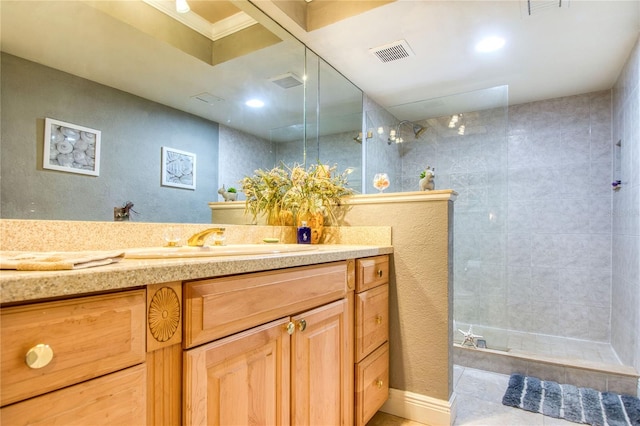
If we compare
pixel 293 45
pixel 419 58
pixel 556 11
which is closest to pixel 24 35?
pixel 293 45

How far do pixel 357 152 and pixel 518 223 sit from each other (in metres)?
1.85

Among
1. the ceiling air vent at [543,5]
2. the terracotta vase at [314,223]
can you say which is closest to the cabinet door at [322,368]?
the terracotta vase at [314,223]

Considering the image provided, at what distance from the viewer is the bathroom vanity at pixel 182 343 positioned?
0.54 m

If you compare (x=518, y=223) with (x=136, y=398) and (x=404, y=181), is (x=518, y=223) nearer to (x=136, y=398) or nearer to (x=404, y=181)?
(x=404, y=181)

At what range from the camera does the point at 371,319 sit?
5.36ft

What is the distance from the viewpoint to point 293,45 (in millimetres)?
2229

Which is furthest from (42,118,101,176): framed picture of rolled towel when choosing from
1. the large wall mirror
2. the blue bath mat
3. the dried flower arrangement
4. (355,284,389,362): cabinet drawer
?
the blue bath mat

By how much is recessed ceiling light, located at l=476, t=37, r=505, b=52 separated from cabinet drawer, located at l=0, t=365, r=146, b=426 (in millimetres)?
2651

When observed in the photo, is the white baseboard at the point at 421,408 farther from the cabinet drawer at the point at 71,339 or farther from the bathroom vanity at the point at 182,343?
the cabinet drawer at the point at 71,339

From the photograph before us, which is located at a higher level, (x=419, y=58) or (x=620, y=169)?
(x=419, y=58)

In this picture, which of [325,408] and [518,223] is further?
[518,223]

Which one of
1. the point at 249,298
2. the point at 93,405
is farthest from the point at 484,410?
the point at 93,405

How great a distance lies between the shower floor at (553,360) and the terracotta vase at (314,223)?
1.51m

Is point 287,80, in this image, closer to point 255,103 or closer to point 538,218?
point 255,103
